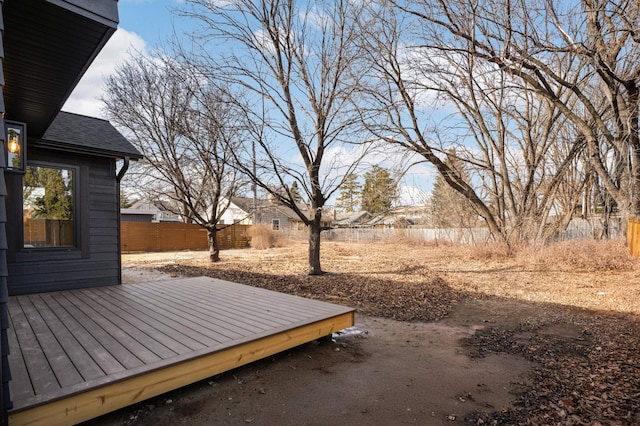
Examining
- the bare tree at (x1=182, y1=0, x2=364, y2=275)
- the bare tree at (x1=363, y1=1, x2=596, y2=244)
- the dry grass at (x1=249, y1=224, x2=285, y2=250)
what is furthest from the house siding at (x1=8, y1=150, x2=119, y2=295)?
the dry grass at (x1=249, y1=224, x2=285, y2=250)

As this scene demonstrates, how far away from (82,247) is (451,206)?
1572cm

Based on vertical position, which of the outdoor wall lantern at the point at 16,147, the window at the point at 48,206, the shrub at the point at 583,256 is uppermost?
the outdoor wall lantern at the point at 16,147

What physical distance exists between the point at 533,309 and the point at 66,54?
21.4ft

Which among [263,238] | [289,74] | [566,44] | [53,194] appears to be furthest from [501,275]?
[263,238]

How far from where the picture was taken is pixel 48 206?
5234mm

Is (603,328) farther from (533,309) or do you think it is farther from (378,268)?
(378,268)

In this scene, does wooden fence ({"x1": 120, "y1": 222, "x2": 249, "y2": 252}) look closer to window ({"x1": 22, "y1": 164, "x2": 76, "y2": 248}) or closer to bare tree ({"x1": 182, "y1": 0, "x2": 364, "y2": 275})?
bare tree ({"x1": 182, "y1": 0, "x2": 364, "y2": 275})

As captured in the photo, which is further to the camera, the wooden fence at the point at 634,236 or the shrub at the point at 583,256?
the wooden fence at the point at 634,236

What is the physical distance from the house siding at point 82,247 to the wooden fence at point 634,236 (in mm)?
11443

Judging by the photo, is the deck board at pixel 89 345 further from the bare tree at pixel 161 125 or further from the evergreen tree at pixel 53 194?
the bare tree at pixel 161 125

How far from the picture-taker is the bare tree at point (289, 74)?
7715 millimetres

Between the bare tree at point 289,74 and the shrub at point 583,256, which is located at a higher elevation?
the bare tree at point 289,74

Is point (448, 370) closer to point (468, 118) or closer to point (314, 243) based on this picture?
point (314, 243)

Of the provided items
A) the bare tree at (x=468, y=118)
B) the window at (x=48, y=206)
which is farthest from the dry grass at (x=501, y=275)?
the window at (x=48, y=206)
